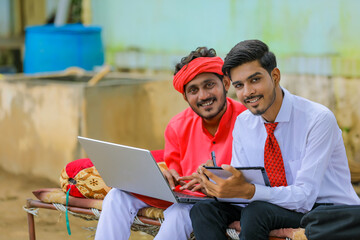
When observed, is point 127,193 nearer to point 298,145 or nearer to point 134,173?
point 134,173

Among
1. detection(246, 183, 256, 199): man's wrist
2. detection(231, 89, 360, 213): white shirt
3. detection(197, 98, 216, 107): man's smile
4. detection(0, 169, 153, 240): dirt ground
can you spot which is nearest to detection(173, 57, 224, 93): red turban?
detection(197, 98, 216, 107): man's smile

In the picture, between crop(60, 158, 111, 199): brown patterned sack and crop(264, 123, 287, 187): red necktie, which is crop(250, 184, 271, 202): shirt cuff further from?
crop(60, 158, 111, 199): brown patterned sack

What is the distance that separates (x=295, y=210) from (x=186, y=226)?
573mm

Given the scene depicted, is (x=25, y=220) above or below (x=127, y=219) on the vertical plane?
below

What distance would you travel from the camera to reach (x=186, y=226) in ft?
10.2

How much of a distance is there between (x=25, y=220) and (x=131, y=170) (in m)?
2.05

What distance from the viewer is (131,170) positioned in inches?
122

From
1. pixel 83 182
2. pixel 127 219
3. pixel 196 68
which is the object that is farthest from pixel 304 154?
pixel 83 182

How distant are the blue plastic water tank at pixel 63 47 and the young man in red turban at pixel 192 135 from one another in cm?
338

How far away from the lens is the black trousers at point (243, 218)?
2695 mm

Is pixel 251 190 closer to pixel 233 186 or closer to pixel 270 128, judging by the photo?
pixel 233 186

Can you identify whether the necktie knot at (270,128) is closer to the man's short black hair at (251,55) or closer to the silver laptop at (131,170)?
the man's short black hair at (251,55)

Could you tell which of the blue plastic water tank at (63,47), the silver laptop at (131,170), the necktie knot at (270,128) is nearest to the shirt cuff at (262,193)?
the necktie knot at (270,128)

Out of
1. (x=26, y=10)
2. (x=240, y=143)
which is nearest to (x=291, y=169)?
(x=240, y=143)
